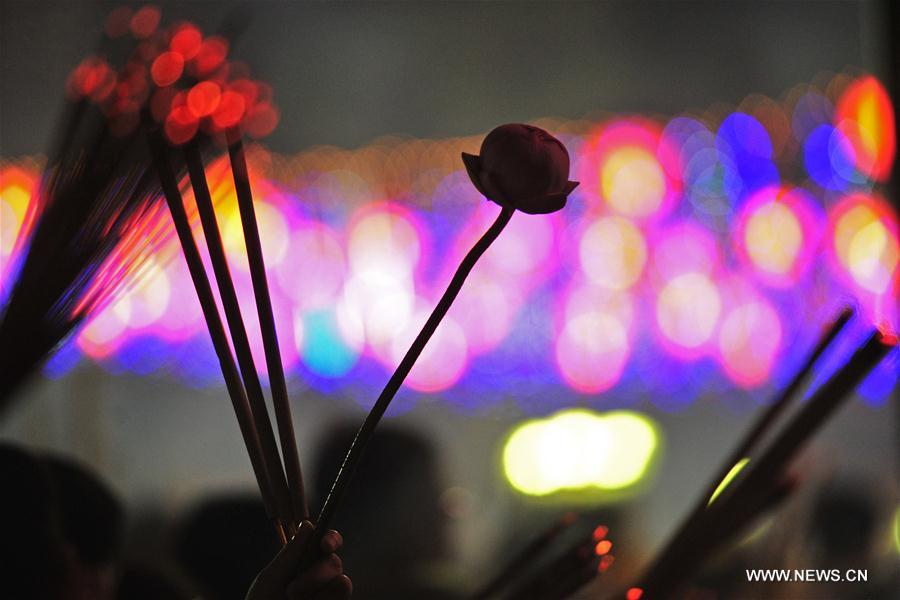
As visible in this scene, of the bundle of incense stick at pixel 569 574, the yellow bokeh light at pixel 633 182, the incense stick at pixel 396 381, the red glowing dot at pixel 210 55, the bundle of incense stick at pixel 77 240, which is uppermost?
the yellow bokeh light at pixel 633 182

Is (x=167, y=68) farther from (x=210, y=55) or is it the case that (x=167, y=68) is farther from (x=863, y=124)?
(x=863, y=124)

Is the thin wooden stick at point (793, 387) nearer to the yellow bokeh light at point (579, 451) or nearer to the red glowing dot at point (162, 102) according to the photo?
the red glowing dot at point (162, 102)

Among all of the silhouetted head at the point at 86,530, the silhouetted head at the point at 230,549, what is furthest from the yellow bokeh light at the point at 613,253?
the silhouetted head at the point at 86,530

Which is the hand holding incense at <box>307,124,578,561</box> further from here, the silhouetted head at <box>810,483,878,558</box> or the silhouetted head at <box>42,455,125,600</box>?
the silhouetted head at <box>810,483,878,558</box>

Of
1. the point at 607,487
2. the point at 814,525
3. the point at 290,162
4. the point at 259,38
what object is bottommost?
the point at 814,525

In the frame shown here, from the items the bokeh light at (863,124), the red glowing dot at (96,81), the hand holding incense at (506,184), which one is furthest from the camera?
the bokeh light at (863,124)

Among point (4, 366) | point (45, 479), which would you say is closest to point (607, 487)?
point (45, 479)

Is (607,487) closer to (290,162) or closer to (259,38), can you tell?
(290,162)
